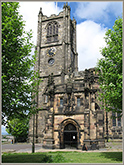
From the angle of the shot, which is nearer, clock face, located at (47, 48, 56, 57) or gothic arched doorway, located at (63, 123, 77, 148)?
gothic arched doorway, located at (63, 123, 77, 148)

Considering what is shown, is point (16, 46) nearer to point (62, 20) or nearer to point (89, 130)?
point (89, 130)

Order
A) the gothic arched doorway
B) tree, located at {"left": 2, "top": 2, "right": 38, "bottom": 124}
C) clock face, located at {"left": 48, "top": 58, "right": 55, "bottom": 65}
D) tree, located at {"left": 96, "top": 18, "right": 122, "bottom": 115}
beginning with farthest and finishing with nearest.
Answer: clock face, located at {"left": 48, "top": 58, "right": 55, "bottom": 65} → the gothic arched doorway → tree, located at {"left": 96, "top": 18, "right": 122, "bottom": 115} → tree, located at {"left": 2, "top": 2, "right": 38, "bottom": 124}

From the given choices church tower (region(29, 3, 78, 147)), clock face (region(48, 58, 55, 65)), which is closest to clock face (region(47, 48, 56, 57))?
church tower (region(29, 3, 78, 147))

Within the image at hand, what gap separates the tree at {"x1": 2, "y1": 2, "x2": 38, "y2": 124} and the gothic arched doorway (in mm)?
13974

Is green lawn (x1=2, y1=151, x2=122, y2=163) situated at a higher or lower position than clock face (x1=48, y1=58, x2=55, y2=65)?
lower

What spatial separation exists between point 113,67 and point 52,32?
3846 cm

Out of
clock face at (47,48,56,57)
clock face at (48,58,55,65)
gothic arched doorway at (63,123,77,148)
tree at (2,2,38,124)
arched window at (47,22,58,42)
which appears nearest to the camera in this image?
tree at (2,2,38,124)

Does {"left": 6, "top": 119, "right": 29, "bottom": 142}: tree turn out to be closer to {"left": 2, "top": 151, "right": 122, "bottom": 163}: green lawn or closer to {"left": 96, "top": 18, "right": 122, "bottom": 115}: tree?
{"left": 2, "top": 151, "right": 122, "bottom": 163}: green lawn

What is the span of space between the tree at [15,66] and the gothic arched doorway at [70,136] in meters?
14.0

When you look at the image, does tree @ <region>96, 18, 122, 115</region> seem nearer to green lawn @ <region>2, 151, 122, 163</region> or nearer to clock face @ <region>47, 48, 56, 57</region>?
green lawn @ <region>2, 151, 122, 163</region>

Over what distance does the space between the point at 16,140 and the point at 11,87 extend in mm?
39586

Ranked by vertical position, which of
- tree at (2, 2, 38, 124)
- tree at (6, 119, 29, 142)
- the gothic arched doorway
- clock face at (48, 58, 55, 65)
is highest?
clock face at (48, 58, 55, 65)

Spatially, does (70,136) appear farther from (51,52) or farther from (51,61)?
(51,52)

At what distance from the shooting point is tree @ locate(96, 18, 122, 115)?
15.1 meters
